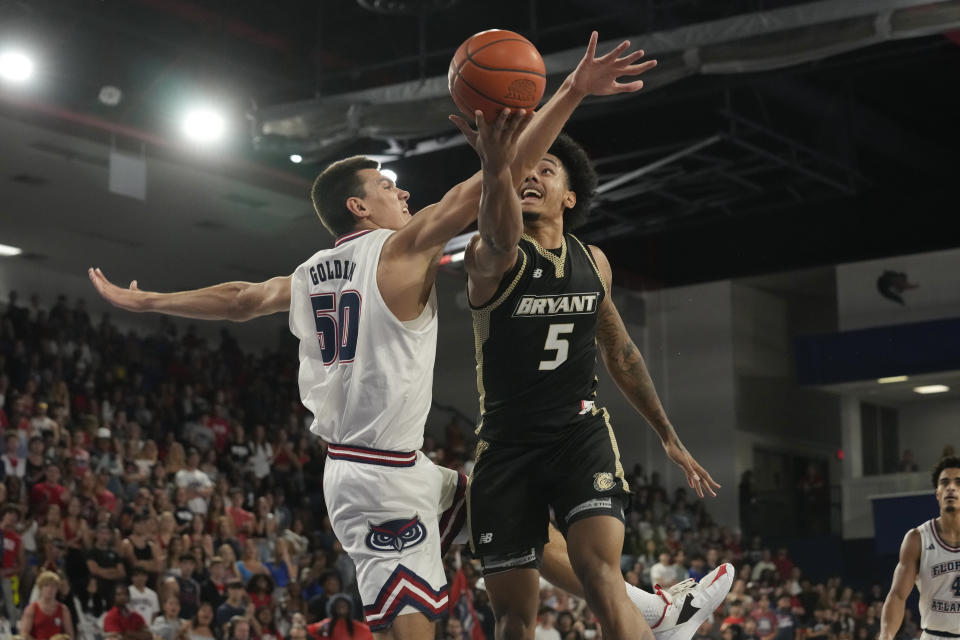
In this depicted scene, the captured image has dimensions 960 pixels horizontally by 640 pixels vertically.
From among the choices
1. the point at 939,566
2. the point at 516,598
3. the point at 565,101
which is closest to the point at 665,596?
the point at 516,598

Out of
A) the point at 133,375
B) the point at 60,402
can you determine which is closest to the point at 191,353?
the point at 133,375

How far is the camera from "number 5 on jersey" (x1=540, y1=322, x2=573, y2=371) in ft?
17.3

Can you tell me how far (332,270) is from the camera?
519 cm

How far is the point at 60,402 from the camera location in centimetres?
1656

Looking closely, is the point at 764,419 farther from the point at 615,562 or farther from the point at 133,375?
the point at 615,562

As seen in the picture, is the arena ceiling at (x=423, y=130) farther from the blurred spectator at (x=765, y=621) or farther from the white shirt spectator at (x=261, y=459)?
the blurred spectator at (x=765, y=621)

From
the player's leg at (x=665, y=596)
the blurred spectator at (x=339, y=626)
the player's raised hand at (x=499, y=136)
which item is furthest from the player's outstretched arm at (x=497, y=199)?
the blurred spectator at (x=339, y=626)

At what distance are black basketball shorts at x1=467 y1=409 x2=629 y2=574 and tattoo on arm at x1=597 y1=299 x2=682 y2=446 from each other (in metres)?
0.48

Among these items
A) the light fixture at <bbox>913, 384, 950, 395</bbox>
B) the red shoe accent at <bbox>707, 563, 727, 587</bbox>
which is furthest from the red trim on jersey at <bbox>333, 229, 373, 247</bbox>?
the light fixture at <bbox>913, 384, 950, 395</bbox>

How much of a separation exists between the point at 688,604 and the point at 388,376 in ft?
6.08

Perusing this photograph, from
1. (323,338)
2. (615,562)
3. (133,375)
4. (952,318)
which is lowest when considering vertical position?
(615,562)

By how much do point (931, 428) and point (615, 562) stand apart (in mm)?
23640

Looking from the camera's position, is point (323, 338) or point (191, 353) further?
point (191, 353)

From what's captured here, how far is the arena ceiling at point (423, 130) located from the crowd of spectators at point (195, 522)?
7.08ft
